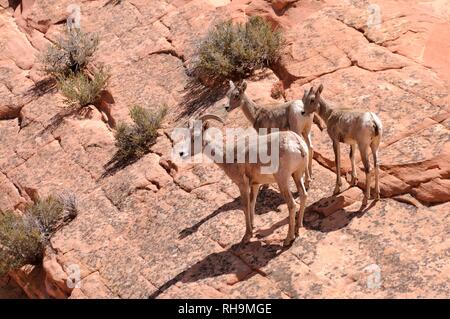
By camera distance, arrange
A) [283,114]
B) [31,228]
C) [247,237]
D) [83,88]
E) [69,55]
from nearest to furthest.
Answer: [247,237] < [283,114] < [31,228] < [83,88] < [69,55]

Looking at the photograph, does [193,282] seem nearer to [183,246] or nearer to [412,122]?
[183,246]

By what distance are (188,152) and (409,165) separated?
3.72m

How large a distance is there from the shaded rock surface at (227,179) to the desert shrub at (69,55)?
40cm

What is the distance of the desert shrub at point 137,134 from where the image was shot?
15461 millimetres

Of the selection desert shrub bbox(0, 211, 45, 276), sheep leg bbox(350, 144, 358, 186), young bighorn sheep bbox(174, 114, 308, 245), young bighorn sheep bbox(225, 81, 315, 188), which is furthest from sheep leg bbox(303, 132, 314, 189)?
desert shrub bbox(0, 211, 45, 276)

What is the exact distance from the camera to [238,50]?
16359mm

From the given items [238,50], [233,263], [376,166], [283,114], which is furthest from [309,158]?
[238,50]

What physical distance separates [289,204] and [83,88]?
25.4ft

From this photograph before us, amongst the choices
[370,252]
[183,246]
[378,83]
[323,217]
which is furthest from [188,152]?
[378,83]

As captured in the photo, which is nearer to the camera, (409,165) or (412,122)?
(409,165)

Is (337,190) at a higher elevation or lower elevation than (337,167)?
lower

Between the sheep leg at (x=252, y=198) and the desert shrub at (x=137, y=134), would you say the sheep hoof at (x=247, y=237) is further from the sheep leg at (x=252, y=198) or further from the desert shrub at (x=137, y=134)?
the desert shrub at (x=137, y=134)

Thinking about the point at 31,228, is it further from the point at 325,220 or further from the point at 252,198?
the point at 325,220

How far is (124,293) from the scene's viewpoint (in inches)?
480
